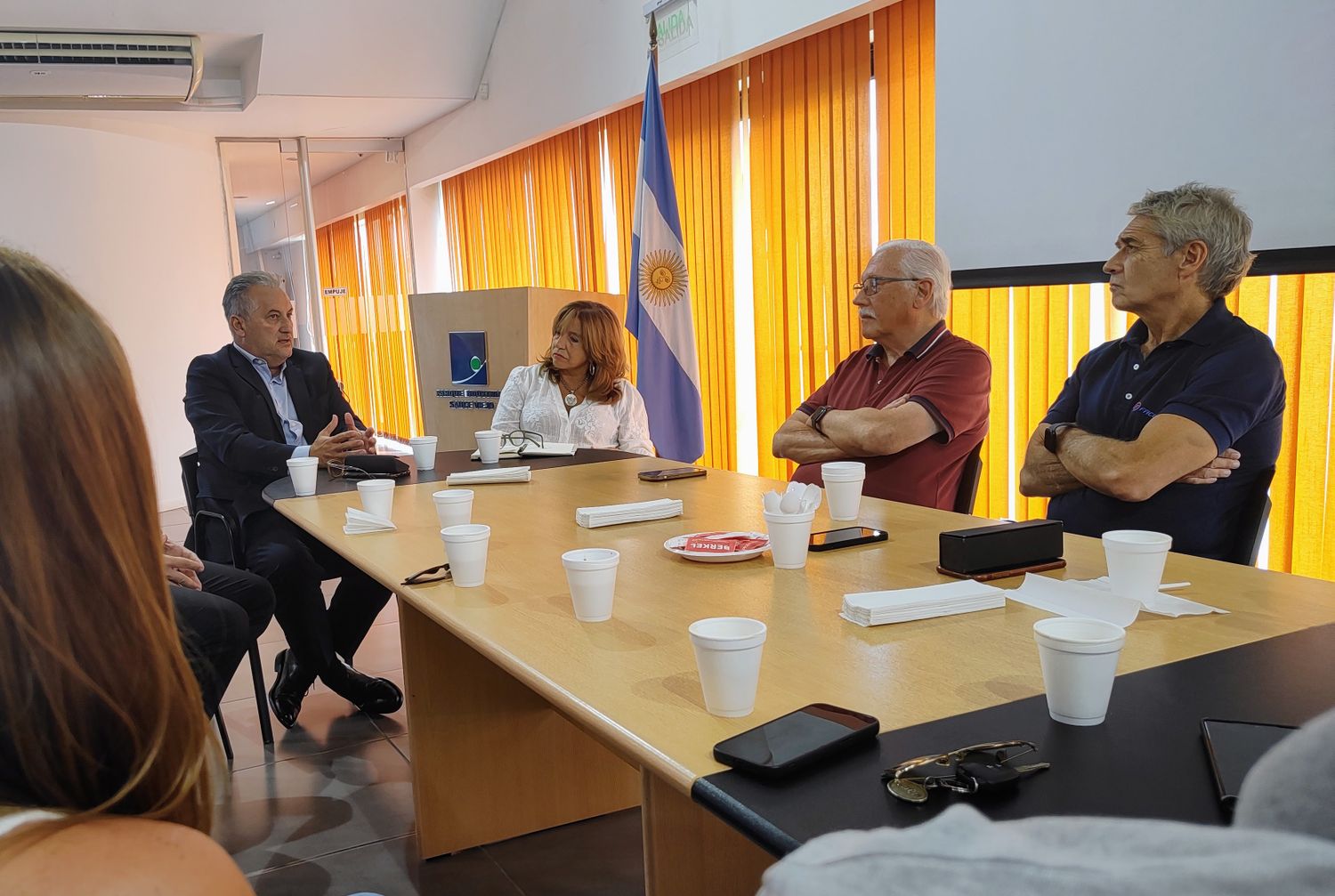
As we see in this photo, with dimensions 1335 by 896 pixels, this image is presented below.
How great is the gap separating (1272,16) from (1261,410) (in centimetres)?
128

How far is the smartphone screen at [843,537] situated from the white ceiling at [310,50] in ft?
20.8

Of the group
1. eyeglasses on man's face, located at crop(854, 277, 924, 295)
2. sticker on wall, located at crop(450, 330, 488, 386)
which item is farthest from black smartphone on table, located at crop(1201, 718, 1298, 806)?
sticker on wall, located at crop(450, 330, 488, 386)

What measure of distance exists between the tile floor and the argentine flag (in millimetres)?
2332

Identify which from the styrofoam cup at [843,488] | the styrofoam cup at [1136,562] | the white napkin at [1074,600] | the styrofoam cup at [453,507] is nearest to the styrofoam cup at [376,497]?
the styrofoam cup at [453,507]

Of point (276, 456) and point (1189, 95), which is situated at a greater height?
point (1189, 95)

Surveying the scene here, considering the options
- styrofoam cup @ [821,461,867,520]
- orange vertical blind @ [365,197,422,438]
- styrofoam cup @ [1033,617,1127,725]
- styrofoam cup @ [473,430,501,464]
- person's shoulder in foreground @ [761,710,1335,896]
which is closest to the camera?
person's shoulder in foreground @ [761,710,1335,896]

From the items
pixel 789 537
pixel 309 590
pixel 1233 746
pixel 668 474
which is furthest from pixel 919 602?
pixel 309 590

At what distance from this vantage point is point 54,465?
2.36 ft

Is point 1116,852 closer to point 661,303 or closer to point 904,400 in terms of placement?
point 904,400

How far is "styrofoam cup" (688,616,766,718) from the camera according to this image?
1116mm

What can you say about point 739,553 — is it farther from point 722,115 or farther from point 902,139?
point 722,115

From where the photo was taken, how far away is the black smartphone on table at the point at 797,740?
99 centimetres

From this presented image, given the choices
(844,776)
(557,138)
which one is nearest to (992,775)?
(844,776)

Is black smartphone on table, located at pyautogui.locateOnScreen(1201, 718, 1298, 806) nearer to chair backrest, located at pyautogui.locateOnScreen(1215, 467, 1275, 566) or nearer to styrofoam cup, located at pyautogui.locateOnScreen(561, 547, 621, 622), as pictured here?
styrofoam cup, located at pyautogui.locateOnScreen(561, 547, 621, 622)
